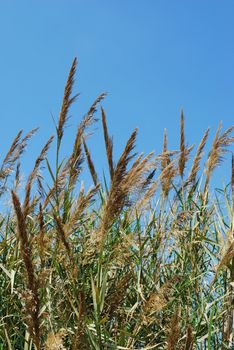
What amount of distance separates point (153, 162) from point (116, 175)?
0.39m

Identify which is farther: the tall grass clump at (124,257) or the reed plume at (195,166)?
the reed plume at (195,166)

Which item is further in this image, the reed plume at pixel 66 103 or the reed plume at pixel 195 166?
the reed plume at pixel 195 166

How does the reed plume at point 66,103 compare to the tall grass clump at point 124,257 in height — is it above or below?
above

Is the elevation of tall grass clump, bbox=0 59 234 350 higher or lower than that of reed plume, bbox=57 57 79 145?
lower

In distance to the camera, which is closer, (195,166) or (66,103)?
(66,103)

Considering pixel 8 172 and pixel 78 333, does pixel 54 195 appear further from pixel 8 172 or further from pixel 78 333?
pixel 78 333

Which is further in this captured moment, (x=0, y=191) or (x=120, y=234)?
(x=0, y=191)

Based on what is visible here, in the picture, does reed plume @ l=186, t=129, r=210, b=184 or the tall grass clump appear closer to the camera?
the tall grass clump

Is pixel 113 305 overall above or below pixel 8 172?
below

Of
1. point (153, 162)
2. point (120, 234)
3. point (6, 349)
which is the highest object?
point (153, 162)

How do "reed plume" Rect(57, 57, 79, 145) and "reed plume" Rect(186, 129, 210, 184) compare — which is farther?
"reed plume" Rect(186, 129, 210, 184)

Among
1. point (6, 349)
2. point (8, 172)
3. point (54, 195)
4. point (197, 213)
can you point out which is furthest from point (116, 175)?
point (8, 172)

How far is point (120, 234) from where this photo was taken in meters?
2.66

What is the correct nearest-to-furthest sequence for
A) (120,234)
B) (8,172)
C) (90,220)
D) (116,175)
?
(116,175), (120,234), (90,220), (8,172)
